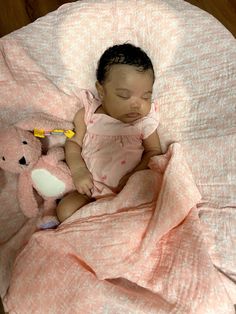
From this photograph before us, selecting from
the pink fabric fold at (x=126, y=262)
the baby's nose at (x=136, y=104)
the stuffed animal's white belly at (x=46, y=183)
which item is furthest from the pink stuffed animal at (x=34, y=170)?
the baby's nose at (x=136, y=104)

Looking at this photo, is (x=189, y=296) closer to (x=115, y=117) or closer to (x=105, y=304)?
(x=105, y=304)

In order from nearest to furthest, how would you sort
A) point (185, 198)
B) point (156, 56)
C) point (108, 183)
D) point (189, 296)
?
1. point (189, 296)
2. point (185, 198)
3. point (108, 183)
4. point (156, 56)

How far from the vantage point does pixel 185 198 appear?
1036 millimetres

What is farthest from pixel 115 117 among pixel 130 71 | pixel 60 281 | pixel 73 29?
pixel 60 281

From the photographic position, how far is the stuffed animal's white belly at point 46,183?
1.11m

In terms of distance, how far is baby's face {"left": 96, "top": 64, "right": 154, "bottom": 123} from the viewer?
1.10 metres

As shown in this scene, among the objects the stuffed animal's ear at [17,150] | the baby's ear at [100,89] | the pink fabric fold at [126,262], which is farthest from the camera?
the baby's ear at [100,89]

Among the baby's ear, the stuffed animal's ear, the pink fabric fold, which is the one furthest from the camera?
the baby's ear

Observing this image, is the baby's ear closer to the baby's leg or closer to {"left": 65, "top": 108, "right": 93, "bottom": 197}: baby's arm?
{"left": 65, "top": 108, "right": 93, "bottom": 197}: baby's arm

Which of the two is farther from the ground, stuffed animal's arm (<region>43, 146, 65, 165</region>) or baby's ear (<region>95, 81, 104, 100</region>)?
baby's ear (<region>95, 81, 104, 100</region>)

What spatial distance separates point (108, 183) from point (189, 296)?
1.21 feet

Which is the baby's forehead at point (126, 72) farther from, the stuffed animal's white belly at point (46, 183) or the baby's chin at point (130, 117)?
the stuffed animal's white belly at point (46, 183)

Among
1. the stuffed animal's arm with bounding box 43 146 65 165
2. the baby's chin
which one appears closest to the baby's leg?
the stuffed animal's arm with bounding box 43 146 65 165

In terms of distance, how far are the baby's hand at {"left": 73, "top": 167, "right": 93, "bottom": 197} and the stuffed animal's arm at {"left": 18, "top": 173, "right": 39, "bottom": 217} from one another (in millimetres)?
120
